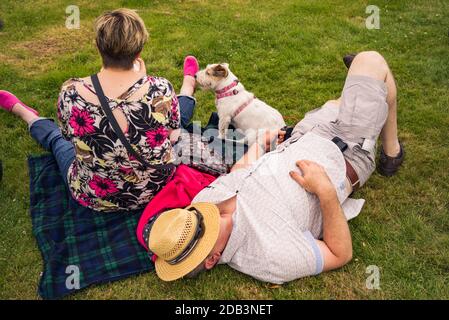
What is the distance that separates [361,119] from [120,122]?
6.71 feet

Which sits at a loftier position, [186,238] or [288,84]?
[186,238]

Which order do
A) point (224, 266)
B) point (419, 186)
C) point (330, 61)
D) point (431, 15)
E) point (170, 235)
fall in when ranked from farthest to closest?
point (431, 15) → point (330, 61) → point (419, 186) → point (224, 266) → point (170, 235)

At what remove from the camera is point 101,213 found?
4.11 metres

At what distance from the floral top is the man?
1.81 ft

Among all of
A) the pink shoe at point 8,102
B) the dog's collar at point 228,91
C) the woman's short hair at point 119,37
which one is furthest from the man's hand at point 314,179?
the pink shoe at point 8,102

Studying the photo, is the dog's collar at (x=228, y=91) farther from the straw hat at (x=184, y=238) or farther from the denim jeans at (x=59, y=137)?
the straw hat at (x=184, y=238)

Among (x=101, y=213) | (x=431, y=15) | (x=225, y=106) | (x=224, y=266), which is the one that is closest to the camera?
(x=224, y=266)

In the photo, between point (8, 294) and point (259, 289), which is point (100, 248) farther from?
point (259, 289)

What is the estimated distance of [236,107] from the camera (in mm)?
5055

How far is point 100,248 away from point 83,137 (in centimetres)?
102

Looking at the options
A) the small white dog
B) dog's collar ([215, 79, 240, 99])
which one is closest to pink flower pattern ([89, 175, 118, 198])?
the small white dog

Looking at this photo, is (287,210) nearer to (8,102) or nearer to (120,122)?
(120,122)

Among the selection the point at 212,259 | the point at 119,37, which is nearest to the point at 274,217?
the point at 212,259
